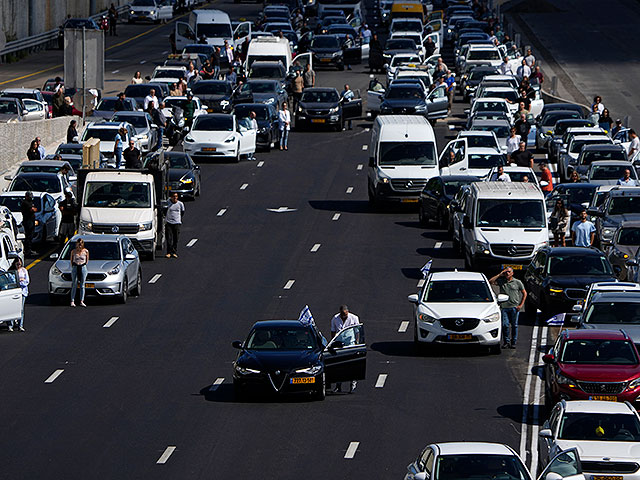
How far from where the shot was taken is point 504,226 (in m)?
37.6

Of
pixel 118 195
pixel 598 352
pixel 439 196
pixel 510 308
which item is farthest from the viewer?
pixel 439 196

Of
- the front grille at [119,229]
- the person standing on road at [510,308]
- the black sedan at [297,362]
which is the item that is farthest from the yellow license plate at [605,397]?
the front grille at [119,229]

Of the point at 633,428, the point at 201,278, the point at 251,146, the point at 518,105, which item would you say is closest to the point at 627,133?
the point at 518,105

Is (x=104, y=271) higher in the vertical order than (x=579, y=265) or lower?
lower

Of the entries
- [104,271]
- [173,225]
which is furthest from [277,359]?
[173,225]

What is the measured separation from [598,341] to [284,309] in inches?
386

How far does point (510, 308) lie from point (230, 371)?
5.74 meters

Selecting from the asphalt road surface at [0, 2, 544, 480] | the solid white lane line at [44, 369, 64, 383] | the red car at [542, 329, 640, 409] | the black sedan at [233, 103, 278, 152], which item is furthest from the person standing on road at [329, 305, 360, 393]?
the black sedan at [233, 103, 278, 152]

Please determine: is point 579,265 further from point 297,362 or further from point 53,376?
point 53,376

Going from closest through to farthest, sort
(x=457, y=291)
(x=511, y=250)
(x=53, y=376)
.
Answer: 1. (x=53, y=376)
2. (x=457, y=291)
3. (x=511, y=250)

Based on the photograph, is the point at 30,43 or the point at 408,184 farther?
the point at 30,43

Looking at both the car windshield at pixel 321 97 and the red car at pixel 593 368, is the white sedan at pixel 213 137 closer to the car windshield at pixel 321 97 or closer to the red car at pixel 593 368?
the car windshield at pixel 321 97

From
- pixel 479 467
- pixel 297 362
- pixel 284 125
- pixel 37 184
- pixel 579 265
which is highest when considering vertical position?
pixel 479 467

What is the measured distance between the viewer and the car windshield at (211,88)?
63.4 metres
